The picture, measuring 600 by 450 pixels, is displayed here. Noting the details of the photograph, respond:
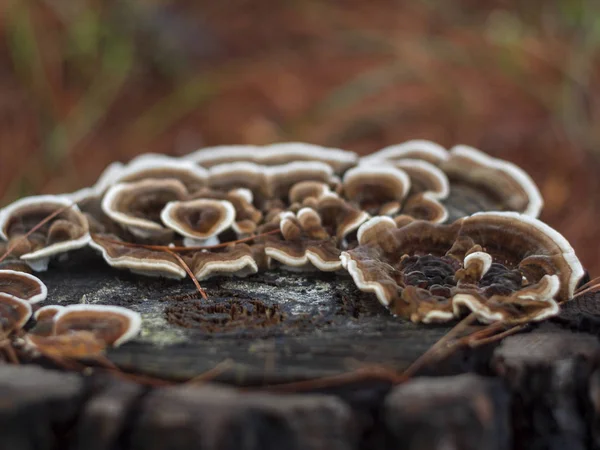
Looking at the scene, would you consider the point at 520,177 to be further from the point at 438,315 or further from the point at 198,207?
the point at 198,207

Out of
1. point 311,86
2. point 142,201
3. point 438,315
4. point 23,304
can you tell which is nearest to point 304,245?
point 438,315

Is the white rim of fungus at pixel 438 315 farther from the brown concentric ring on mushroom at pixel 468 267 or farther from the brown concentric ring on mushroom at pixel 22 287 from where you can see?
the brown concentric ring on mushroom at pixel 22 287

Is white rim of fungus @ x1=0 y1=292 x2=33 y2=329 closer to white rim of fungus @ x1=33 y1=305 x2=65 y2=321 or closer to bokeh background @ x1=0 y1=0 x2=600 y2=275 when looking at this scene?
white rim of fungus @ x1=33 y1=305 x2=65 y2=321

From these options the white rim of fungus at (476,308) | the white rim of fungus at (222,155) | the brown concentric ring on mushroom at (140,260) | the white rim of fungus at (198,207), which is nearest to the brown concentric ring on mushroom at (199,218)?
the white rim of fungus at (198,207)

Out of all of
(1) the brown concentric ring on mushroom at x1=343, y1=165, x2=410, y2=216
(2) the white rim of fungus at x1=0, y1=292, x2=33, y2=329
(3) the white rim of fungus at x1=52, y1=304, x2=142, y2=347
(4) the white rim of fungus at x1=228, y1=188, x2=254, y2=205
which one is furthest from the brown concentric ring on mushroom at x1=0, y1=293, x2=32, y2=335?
(1) the brown concentric ring on mushroom at x1=343, y1=165, x2=410, y2=216

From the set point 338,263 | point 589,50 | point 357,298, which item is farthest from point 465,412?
point 589,50

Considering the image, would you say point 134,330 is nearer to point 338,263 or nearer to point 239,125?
point 338,263
